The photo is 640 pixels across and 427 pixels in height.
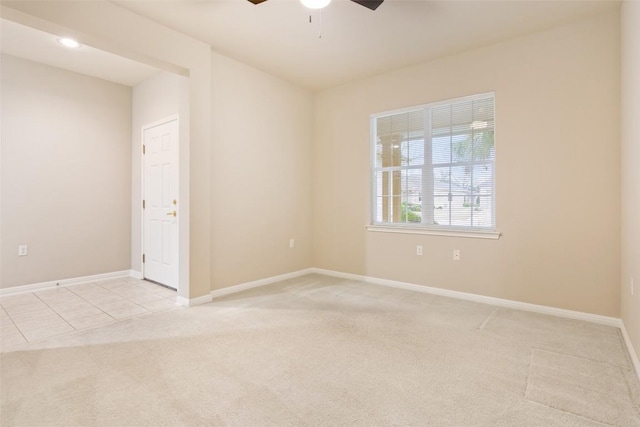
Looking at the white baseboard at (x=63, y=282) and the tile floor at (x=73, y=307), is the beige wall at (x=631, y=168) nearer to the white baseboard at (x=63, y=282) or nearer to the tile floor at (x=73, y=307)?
the tile floor at (x=73, y=307)

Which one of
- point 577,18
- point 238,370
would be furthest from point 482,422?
point 577,18

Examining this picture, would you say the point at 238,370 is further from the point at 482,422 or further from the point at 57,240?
the point at 57,240

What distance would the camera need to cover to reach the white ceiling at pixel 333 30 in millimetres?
2863

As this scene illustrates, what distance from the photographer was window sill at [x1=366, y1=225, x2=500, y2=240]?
360cm

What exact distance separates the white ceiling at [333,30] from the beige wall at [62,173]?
408 mm

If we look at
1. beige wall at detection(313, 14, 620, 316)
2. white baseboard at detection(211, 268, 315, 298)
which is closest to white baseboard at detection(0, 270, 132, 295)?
white baseboard at detection(211, 268, 315, 298)

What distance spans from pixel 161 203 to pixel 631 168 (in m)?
4.89

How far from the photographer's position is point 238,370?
215 cm

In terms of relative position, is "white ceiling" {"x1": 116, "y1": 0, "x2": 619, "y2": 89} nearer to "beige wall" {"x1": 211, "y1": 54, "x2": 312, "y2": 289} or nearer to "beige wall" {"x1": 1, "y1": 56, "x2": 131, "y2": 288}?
"beige wall" {"x1": 211, "y1": 54, "x2": 312, "y2": 289}

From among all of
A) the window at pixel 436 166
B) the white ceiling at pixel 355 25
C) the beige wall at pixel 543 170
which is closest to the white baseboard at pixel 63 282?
the white ceiling at pixel 355 25

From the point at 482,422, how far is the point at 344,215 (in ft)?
11.1

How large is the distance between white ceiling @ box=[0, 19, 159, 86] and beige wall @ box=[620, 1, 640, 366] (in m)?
4.95

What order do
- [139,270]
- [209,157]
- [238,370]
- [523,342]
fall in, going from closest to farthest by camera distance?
[238,370], [523,342], [209,157], [139,270]

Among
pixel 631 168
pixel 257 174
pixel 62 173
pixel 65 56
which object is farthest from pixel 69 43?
pixel 631 168
